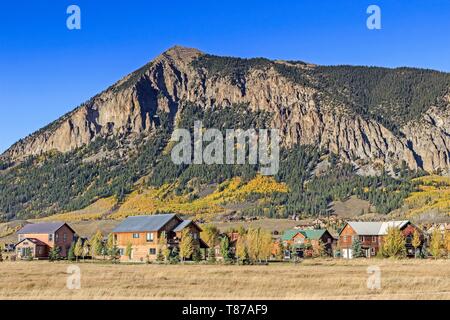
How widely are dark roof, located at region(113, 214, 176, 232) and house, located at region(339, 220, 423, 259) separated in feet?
116

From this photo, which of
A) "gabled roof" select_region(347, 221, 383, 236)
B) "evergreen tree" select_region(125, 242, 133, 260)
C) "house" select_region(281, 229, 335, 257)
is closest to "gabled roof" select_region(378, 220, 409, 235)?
"gabled roof" select_region(347, 221, 383, 236)

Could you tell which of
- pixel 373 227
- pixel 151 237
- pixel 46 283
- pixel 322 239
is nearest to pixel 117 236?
pixel 151 237

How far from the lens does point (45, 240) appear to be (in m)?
115

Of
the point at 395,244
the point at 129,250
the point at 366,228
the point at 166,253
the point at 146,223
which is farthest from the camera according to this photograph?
the point at 366,228

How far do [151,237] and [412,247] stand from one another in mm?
46346

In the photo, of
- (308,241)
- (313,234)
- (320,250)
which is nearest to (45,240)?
(320,250)

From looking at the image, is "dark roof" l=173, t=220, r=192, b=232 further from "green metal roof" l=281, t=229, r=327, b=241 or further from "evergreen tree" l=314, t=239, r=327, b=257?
"green metal roof" l=281, t=229, r=327, b=241

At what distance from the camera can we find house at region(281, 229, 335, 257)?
123831 millimetres

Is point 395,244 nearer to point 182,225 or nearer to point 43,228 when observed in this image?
point 182,225

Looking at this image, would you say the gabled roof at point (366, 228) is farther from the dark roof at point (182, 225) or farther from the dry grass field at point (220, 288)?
the dry grass field at point (220, 288)

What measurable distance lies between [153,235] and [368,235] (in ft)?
142

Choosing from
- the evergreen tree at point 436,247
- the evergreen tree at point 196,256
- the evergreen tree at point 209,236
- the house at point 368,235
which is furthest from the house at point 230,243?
the evergreen tree at point 436,247
